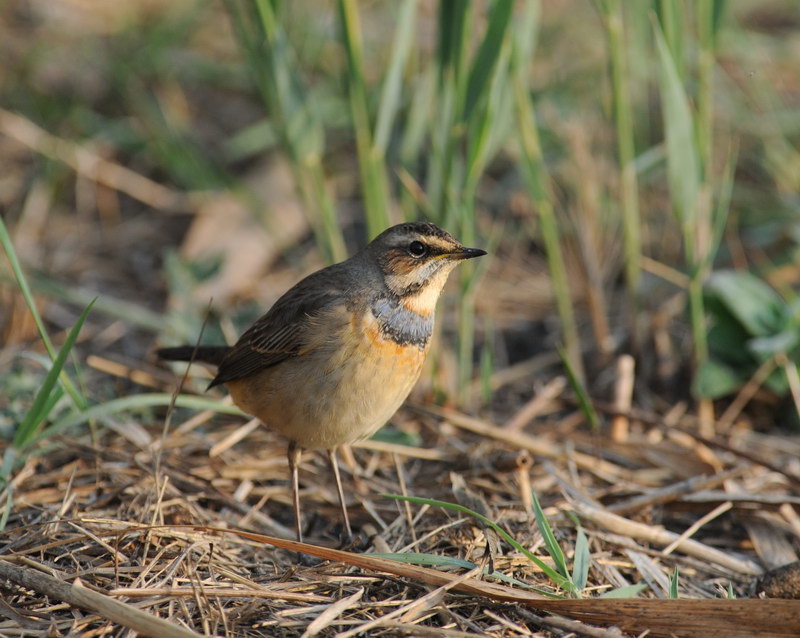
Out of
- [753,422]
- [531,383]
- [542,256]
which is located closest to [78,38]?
[542,256]

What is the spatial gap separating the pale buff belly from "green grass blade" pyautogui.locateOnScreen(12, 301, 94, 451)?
3.72 ft

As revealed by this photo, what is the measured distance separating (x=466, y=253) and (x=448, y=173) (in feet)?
3.14

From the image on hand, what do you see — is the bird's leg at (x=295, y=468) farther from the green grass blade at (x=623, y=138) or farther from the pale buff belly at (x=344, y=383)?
the green grass blade at (x=623, y=138)

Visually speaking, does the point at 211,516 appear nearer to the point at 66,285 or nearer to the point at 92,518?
the point at 92,518

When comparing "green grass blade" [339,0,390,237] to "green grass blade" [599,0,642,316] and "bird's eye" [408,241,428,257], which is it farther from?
"green grass blade" [599,0,642,316]

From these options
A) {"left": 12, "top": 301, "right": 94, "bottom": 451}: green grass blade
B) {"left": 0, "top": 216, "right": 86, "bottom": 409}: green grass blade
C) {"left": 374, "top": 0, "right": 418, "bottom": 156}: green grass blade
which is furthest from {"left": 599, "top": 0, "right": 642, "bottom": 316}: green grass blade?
{"left": 0, "top": 216, "right": 86, "bottom": 409}: green grass blade

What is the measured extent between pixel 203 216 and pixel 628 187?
371 cm

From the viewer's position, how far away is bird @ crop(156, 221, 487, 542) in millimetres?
4914

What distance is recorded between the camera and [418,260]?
5227 millimetres

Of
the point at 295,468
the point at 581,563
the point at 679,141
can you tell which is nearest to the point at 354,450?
the point at 295,468

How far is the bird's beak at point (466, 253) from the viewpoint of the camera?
16.6 feet

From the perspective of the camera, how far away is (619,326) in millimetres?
7285

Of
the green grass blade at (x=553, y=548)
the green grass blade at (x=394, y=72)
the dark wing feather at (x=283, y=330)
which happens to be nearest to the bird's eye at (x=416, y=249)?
A: the dark wing feather at (x=283, y=330)

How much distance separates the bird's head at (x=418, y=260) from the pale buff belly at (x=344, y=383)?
0.93 ft
